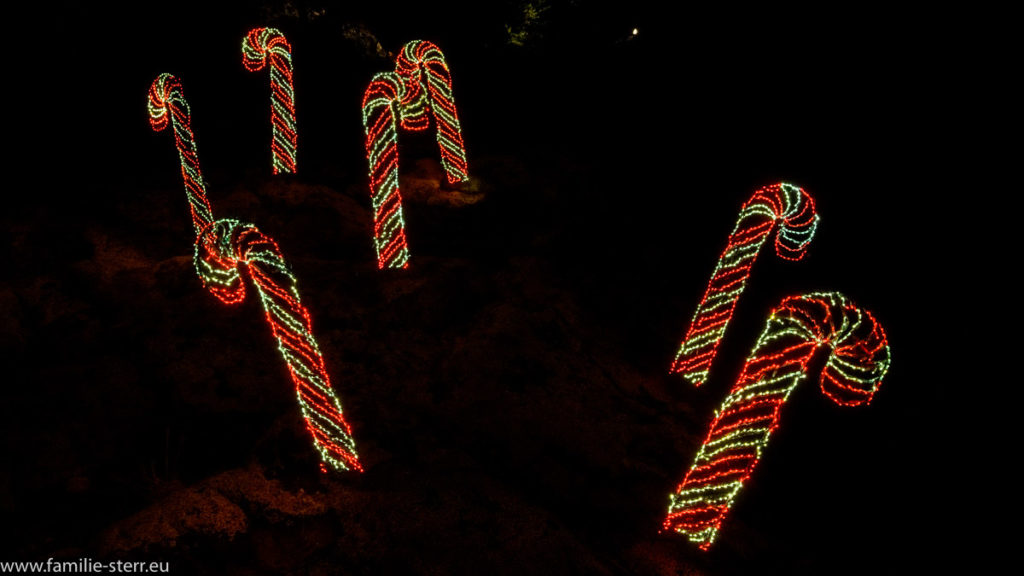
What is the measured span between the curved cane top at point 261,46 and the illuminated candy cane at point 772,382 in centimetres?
806

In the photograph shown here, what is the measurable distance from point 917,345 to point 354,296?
670 cm

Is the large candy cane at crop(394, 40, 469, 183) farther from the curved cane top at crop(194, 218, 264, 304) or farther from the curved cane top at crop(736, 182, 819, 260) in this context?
the curved cane top at crop(736, 182, 819, 260)

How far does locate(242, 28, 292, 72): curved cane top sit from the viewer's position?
327 inches

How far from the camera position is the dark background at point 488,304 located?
465cm

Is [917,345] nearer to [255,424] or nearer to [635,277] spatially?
[635,277]

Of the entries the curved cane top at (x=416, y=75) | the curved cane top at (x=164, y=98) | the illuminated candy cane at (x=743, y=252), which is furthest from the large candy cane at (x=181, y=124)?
the illuminated candy cane at (x=743, y=252)

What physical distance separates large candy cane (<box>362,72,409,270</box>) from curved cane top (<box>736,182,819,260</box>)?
4.25m

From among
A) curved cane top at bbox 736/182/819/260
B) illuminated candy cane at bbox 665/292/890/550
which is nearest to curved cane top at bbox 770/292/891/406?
illuminated candy cane at bbox 665/292/890/550

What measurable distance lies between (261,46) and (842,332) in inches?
339

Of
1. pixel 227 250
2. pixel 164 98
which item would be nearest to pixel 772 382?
pixel 227 250

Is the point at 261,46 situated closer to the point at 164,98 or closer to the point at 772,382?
the point at 164,98

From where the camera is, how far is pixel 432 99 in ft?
29.8

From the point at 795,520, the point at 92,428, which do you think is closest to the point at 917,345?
the point at 795,520

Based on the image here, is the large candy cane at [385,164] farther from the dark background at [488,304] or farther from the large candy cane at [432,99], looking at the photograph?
the large candy cane at [432,99]
